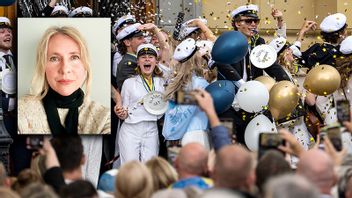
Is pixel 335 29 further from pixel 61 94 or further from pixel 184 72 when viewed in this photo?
pixel 61 94

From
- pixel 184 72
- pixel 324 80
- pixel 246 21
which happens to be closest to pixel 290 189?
pixel 324 80

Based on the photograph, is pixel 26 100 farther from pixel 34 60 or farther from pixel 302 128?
pixel 302 128

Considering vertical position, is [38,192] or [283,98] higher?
[283,98]

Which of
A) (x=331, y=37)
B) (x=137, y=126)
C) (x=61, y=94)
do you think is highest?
(x=331, y=37)

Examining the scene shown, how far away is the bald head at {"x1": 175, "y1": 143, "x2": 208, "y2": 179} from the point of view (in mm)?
8312

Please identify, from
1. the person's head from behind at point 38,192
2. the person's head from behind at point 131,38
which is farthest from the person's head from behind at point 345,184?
the person's head from behind at point 131,38

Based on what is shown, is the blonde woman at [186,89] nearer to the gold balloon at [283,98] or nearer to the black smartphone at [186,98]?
the gold balloon at [283,98]

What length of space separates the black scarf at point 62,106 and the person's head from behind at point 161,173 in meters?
3.99

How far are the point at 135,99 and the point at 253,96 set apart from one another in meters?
1.63

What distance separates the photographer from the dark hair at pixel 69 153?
865cm

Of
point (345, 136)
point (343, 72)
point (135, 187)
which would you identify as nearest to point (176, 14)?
point (343, 72)

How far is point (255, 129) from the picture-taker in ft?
40.3

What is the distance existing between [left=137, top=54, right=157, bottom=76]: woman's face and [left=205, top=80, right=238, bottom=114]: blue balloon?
1.11m

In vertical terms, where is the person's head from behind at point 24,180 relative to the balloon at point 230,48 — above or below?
below
